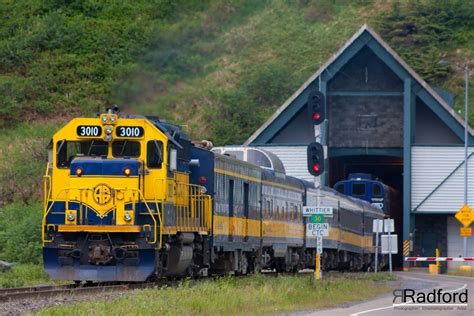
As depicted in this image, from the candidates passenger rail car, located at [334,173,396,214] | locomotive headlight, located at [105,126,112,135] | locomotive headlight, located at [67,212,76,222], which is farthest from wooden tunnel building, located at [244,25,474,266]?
locomotive headlight, located at [67,212,76,222]

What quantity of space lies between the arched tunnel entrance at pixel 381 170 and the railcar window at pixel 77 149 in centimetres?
3585

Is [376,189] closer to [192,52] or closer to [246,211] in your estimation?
[192,52]

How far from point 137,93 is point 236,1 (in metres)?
37.8

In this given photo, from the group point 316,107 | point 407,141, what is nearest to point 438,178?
point 407,141

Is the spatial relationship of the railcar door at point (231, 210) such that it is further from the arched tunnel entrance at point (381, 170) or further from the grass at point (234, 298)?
the arched tunnel entrance at point (381, 170)

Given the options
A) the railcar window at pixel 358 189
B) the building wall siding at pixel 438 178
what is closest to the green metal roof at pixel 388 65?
the building wall siding at pixel 438 178

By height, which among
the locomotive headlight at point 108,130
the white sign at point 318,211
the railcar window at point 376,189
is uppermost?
the railcar window at point 376,189

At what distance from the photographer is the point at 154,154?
25078 mm

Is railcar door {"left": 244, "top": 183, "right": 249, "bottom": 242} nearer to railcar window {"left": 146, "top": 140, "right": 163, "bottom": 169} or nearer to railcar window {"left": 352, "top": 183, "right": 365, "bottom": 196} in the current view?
railcar window {"left": 146, "top": 140, "right": 163, "bottom": 169}

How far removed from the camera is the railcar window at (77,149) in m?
25.3

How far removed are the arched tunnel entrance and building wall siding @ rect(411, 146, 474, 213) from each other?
19.1 ft

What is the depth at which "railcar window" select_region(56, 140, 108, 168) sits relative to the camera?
2533 centimetres

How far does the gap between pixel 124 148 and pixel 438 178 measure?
107ft

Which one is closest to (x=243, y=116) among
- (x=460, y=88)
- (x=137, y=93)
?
(x=460, y=88)
